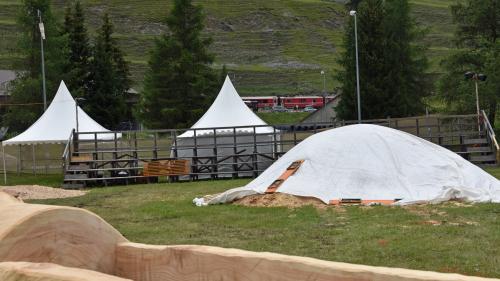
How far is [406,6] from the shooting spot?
59.2 metres

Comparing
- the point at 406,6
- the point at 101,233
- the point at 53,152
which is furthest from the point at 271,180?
the point at 406,6

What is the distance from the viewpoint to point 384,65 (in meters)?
53.2

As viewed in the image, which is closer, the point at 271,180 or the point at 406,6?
the point at 271,180

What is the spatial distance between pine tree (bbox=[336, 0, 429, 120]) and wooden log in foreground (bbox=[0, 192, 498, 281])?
48958 millimetres

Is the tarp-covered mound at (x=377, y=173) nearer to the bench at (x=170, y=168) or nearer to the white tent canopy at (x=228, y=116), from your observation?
the bench at (x=170, y=168)

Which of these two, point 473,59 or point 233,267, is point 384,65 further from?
point 233,267

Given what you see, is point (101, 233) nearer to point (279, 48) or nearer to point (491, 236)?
point (491, 236)

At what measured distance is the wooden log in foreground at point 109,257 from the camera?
2906mm

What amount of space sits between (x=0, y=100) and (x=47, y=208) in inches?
3143

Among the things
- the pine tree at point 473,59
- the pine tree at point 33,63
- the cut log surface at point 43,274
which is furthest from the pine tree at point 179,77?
the cut log surface at point 43,274

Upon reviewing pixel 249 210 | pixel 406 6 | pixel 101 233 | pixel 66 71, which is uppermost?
pixel 406 6

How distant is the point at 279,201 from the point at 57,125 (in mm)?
Answer: 19099

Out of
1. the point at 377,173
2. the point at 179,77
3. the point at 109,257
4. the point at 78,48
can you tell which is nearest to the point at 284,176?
the point at 377,173

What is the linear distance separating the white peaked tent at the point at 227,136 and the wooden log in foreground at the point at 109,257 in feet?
80.3
